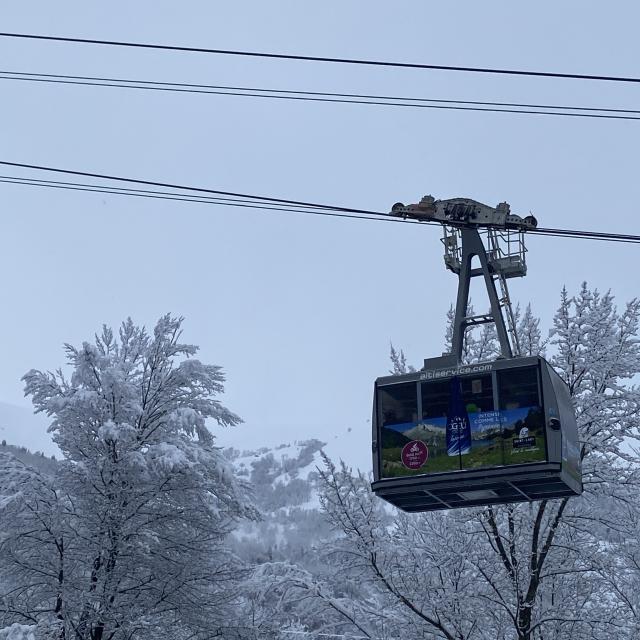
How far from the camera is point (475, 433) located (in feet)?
54.2

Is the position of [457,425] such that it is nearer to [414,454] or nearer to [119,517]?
[414,454]

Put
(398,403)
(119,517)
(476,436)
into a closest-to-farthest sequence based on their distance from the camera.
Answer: (476,436) → (398,403) → (119,517)

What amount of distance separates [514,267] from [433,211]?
5.70 ft

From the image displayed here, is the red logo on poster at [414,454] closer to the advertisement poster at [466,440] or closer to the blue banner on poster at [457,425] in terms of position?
the advertisement poster at [466,440]

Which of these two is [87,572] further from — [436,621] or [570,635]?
[570,635]

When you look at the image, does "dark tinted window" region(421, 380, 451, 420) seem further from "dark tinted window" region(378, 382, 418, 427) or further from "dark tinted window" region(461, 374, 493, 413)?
"dark tinted window" region(461, 374, 493, 413)

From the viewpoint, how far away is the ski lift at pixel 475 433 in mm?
16219

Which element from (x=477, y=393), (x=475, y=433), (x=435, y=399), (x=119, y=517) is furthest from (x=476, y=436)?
(x=119, y=517)

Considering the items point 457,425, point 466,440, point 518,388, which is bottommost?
point 466,440

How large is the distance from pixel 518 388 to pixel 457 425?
113cm

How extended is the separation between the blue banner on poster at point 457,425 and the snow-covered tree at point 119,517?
565cm

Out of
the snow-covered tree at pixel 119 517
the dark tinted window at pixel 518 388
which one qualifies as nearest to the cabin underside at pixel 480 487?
the dark tinted window at pixel 518 388

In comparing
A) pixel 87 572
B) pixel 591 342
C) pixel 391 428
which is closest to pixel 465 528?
pixel 591 342

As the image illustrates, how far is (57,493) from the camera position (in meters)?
21.0
